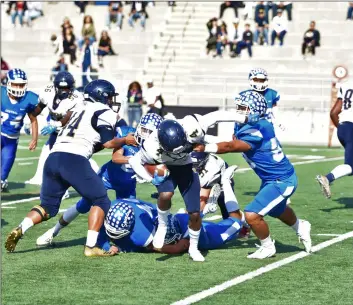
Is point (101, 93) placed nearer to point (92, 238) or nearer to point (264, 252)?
point (92, 238)

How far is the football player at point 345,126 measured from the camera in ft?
41.5

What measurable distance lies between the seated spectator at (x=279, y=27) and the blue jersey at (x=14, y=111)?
1617 centimetres

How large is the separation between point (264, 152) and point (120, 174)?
5.02ft

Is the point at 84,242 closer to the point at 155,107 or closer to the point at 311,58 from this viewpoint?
the point at 155,107

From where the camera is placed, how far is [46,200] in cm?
916

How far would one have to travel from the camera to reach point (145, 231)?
9.05 m

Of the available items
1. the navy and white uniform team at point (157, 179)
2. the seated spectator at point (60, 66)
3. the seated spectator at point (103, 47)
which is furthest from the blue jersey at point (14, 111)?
the seated spectator at point (103, 47)

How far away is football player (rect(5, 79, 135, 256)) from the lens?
8.95 meters

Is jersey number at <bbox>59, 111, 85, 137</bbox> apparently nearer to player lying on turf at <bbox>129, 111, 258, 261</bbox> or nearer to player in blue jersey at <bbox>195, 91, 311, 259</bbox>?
player lying on turf at <bbox>129, 111, 258, 261</bbox>

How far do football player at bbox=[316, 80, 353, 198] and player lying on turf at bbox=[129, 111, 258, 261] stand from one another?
3.93 meters

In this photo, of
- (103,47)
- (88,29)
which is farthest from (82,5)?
(103,47)

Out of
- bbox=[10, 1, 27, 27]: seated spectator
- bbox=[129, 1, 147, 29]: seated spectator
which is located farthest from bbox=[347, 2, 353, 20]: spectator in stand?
bbox=[10, 1, 27, 27]: seated spectator

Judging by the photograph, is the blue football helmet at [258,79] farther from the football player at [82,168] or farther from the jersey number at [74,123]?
the jersey number at [74,123]

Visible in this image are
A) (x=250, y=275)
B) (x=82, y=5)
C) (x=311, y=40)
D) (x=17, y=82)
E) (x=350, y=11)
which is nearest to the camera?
(x=250, y=275)
